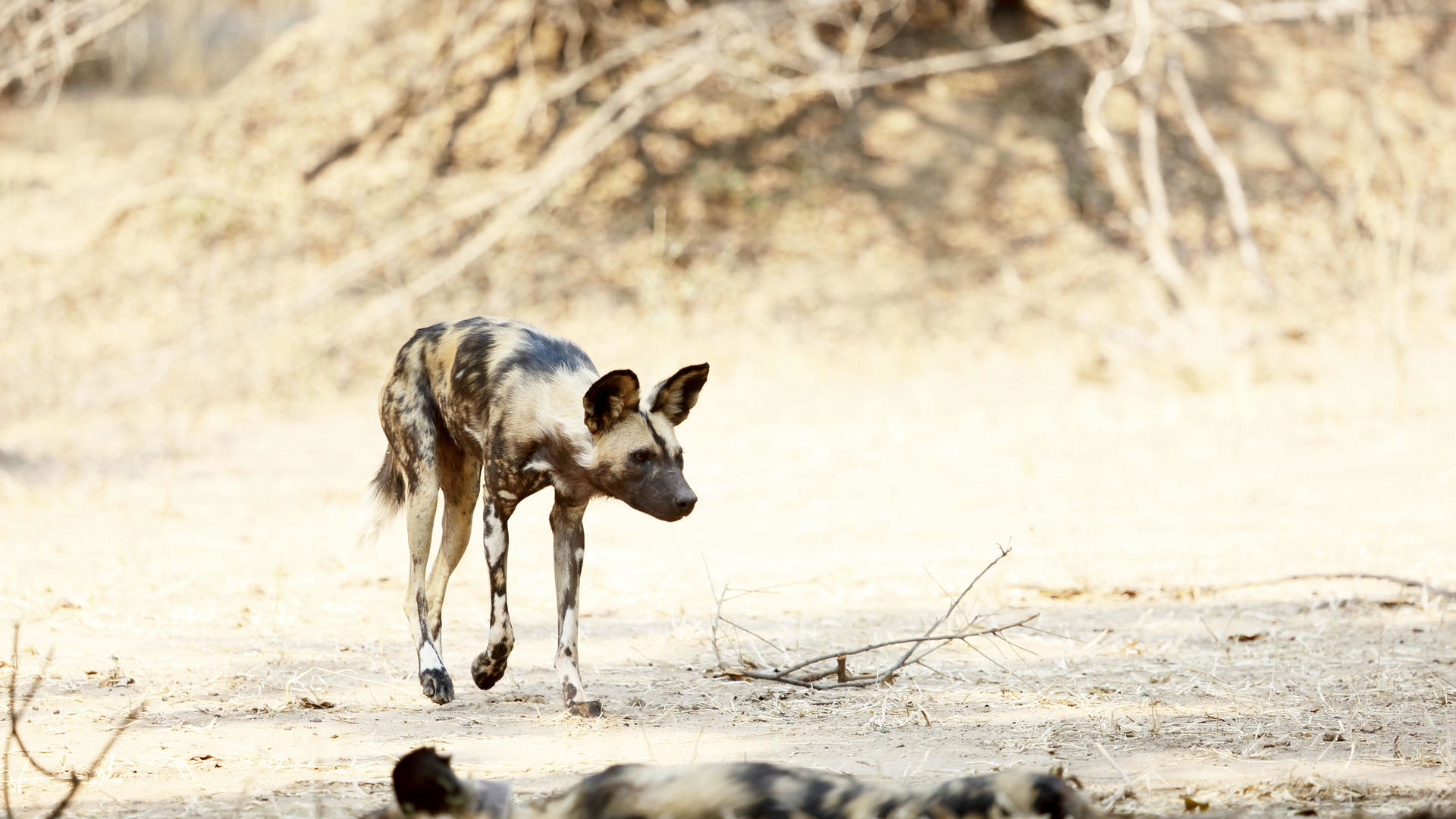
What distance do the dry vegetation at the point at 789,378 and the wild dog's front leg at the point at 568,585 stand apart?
0.52 ft

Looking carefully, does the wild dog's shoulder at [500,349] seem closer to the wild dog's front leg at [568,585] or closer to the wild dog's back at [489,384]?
the wild dog's back at [489,384]

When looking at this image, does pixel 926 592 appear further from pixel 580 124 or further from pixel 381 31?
pixel 381 31

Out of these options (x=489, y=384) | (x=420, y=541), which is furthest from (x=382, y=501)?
(x=489, y=384)

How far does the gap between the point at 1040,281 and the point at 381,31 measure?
748cm

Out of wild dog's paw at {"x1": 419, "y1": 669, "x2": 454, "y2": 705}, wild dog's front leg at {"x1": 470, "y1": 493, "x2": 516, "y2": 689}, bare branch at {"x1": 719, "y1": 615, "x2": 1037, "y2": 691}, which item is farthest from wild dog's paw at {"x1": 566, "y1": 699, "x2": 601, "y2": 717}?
bare branch at {"x1": 719, "y1": 615, "x2": 1037, "y2": 691}

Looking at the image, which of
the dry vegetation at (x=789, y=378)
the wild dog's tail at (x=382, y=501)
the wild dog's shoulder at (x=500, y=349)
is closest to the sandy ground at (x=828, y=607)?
the dry vegetation at (x=789, y=378)

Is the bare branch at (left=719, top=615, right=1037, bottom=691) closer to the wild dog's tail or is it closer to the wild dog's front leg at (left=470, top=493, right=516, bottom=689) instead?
the wild dog's front leg at (left=470, top=493, right=516, bottom=689)

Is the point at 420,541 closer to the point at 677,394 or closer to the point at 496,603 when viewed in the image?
the point at 496,603

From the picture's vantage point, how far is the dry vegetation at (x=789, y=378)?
12.9ft

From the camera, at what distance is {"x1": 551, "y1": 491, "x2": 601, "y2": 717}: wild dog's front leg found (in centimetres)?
409

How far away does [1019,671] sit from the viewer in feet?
14.9

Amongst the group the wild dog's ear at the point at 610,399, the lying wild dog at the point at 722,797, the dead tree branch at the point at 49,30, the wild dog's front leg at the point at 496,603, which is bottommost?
the lying wild dog at the point at 722,797

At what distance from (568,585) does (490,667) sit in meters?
0.33

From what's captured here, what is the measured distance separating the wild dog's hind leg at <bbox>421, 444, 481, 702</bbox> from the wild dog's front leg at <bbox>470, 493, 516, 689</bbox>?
0.32 meters
